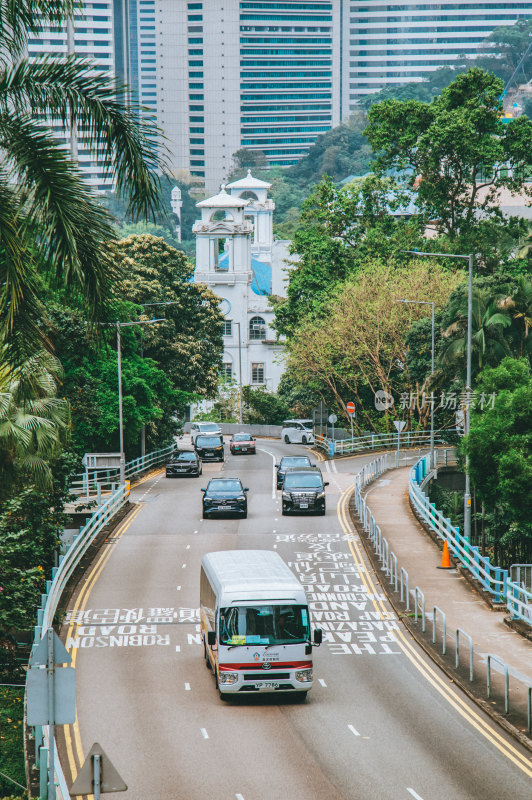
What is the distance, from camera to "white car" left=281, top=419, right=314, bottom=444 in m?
73.9

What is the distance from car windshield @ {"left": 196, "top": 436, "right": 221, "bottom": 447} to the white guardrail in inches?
88.1

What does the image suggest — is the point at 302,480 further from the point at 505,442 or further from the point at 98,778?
the point at 98,778

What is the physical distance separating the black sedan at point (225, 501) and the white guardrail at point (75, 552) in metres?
3.53

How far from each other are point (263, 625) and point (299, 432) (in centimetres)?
5489

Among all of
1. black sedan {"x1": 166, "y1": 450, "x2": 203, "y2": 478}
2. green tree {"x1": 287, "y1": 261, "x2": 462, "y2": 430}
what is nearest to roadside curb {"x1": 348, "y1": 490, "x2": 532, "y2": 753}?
black sedan {"x1": 166, "y1": 450, "x2": 203, "y2": 478}

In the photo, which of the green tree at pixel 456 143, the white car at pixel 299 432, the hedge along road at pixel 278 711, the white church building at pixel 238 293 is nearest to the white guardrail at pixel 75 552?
the hedge along road at pixel 278 711

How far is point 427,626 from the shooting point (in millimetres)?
26562

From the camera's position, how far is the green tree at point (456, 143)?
7219 cm

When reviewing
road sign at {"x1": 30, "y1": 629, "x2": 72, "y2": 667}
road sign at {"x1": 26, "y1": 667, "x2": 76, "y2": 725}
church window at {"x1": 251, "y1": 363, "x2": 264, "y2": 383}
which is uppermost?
church window at {"x1": 251, "y1": 363, "x2": 264, "y2": 383}

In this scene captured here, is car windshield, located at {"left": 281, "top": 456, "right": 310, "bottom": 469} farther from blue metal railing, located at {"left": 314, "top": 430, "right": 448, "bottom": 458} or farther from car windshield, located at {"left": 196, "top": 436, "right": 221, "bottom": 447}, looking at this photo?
blue metal railing, located at {"left": 314, "top": 430, "right": 448, "bottom": 458}

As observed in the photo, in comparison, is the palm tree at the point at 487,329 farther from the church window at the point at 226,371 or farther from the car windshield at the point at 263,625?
the church window at the point at 226,371

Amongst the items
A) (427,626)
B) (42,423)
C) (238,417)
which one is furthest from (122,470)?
(238,417)

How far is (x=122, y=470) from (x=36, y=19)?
114 feet

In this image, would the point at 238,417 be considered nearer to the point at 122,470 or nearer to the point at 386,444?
the point at 386,444
